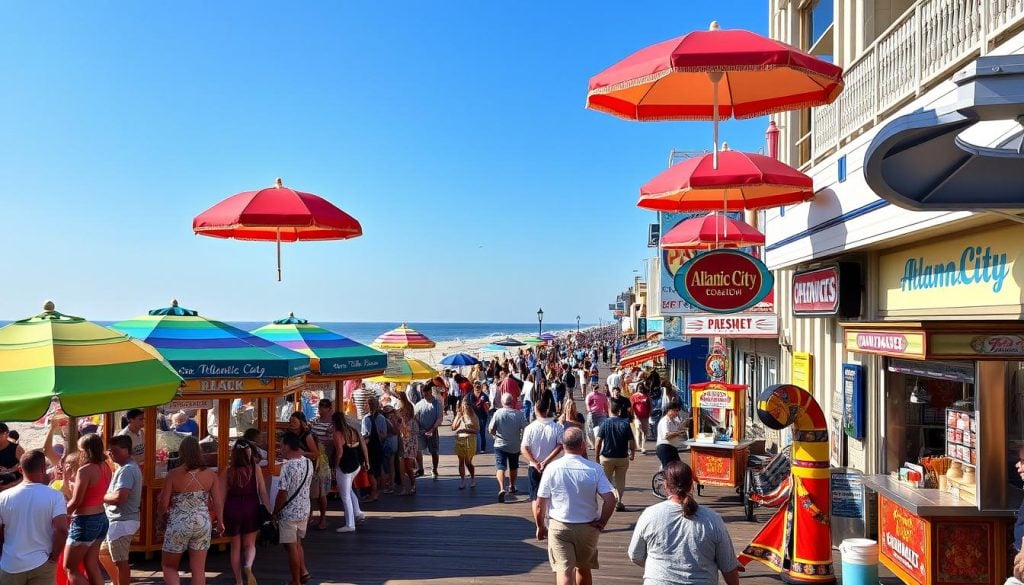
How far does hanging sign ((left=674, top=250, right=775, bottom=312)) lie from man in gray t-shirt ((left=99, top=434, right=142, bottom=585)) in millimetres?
6283

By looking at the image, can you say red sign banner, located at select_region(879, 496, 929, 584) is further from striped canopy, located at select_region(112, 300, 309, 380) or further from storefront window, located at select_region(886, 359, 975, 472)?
striped canopy, located at select_region(112, 300, 309, 380)

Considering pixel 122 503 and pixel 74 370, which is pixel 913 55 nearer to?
pixel 74 370

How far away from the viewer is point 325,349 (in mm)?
11461

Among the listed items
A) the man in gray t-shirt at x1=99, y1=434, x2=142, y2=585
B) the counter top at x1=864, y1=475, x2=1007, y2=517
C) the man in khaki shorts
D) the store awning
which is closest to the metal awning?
the counter top at x1=864, y1=475, x2=1007, y2=517

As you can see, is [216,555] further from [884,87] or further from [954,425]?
[884,87]

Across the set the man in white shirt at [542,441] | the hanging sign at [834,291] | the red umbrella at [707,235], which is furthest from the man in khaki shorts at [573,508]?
the red umbrella at [707,235]

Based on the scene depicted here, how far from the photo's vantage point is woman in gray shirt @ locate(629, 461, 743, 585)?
15.6 ft

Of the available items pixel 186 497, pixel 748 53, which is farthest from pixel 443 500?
pixel 748 53

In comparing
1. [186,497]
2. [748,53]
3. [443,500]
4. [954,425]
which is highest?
[748,53]

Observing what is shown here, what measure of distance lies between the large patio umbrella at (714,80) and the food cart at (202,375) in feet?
14.7

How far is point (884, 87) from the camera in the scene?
332 inches

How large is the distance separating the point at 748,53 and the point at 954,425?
362cm

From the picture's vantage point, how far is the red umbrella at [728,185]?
8867mm

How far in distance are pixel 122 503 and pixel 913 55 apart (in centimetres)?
817
